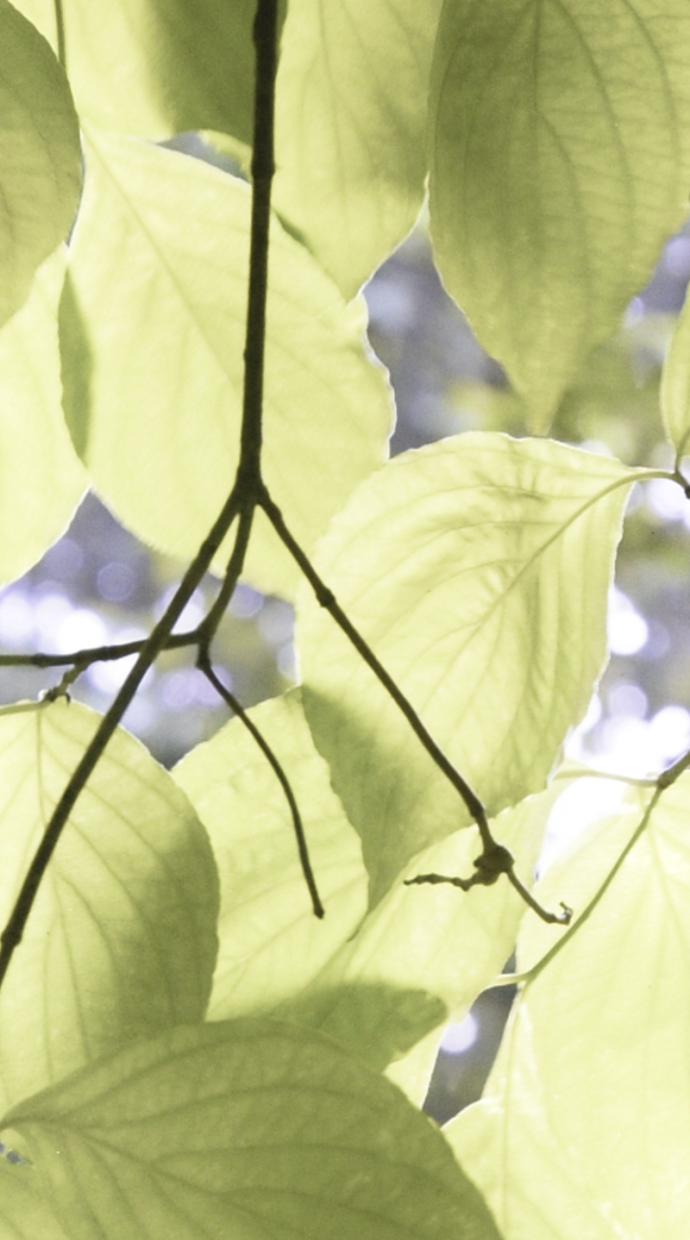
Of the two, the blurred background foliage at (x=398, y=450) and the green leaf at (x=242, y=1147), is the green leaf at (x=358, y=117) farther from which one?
the blurred background foliage at (x=398, y=450)

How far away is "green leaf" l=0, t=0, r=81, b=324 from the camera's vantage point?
0.21m

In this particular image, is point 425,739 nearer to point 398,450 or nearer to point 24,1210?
point 24,1210

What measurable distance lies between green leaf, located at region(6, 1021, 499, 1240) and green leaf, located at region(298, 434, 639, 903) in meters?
0.03

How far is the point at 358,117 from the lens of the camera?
253 mm

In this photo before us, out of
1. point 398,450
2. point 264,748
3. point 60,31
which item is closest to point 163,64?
point 60,31

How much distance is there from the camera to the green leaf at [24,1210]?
0.65ft

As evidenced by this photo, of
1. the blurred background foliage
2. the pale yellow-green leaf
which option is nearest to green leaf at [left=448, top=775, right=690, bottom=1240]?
the pale yellow-green leaf

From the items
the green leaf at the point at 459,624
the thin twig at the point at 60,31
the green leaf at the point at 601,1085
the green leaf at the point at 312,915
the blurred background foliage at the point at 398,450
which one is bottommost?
the green leaf at the point at 601,1085

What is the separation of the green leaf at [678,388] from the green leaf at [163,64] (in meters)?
0.08

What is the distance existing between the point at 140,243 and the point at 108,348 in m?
0.03

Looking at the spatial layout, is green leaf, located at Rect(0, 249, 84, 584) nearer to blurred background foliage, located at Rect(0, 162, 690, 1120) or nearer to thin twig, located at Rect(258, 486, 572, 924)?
thin twig, located at Rect(258, 486, 572, 924)

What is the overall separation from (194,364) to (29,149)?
8 cm

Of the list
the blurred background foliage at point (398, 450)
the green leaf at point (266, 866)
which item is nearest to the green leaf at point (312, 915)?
the green leaf at point (266, 866)

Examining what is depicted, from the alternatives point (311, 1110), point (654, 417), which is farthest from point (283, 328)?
point (654, 417)
